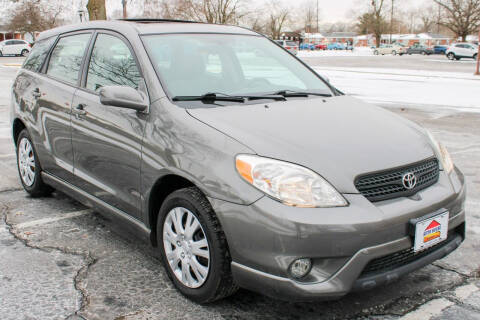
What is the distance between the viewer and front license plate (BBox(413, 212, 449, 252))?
8.55 feet

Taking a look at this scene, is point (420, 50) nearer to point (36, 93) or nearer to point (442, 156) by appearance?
point (36, 93)

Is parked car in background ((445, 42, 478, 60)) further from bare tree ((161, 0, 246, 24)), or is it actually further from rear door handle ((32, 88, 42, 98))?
rear door handle ((32, 88, 42, 98))

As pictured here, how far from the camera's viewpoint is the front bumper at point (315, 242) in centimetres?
239

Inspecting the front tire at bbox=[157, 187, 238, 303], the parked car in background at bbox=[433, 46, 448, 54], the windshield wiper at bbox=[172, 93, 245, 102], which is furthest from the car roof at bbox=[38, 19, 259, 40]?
the parked car in background at bbox=[433, 46, 448, 54]

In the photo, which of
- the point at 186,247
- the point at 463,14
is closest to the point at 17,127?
the point at 186,247

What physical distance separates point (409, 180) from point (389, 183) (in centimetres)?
15

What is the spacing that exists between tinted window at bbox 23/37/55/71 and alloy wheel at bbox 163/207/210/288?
8.66ft

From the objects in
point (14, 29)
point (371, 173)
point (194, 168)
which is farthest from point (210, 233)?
point (14, 29)

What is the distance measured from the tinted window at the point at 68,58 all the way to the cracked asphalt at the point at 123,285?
124cm

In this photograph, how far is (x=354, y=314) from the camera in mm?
2820

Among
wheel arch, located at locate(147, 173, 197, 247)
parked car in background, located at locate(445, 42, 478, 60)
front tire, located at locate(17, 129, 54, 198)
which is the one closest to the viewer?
wheel arch, located at locate(147, 173, 197, 247)

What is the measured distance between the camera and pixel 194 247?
9.23 feet

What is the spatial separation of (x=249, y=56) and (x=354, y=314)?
2.19 m

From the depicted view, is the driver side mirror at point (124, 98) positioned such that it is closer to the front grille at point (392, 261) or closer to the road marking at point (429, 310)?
the front grille at point (392, 261)
